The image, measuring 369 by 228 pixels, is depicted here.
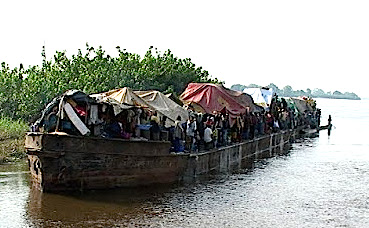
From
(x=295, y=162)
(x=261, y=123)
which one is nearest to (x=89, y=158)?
(x=295, y=162)

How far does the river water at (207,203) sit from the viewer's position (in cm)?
1423

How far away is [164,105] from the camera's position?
19516mm

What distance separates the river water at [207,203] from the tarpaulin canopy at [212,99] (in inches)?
120

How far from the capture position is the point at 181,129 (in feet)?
63.6

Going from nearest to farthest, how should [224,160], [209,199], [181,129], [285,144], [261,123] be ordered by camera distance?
1. [209,199]
2. [181,129]
3. [224,160]
4. [261,123]
5. [285,144]

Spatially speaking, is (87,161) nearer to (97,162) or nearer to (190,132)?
(97,162)

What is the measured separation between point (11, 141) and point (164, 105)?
8.78 metres

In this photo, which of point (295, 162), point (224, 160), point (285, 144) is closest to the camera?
point (224, 160)

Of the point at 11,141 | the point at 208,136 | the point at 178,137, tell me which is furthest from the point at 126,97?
the point at 11,141

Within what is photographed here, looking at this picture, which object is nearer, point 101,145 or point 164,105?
point 101,145

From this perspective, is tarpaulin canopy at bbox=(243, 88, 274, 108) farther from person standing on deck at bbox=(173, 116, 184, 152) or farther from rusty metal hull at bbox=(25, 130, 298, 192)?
rusty metal hull at bbox=(25, 130, 298, 192)

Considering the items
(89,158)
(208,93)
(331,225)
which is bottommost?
(331,225)

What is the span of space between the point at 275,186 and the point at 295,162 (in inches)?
307

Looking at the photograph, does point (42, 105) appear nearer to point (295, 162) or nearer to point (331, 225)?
point (295, 162)
